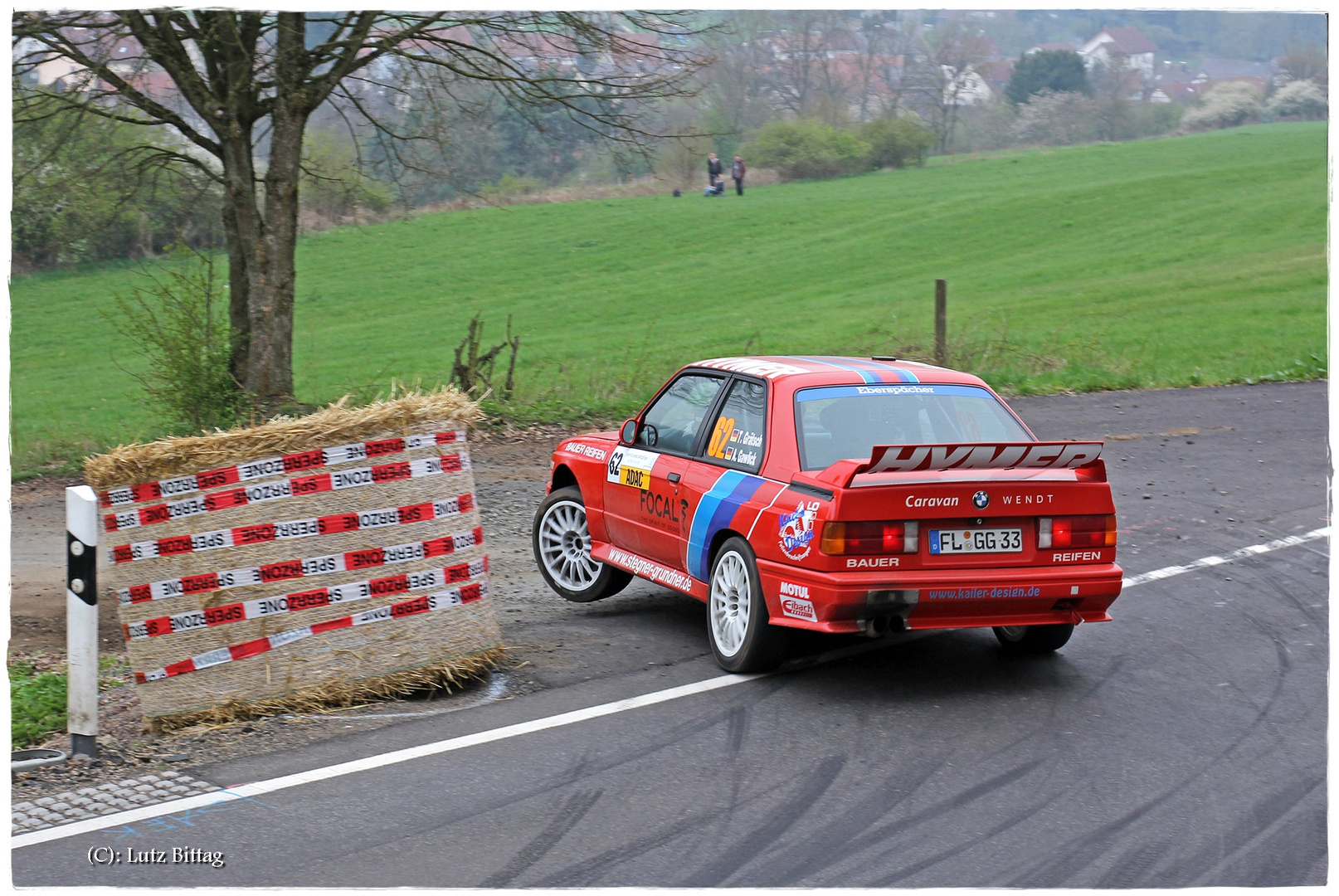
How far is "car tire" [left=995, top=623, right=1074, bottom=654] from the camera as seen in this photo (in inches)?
261

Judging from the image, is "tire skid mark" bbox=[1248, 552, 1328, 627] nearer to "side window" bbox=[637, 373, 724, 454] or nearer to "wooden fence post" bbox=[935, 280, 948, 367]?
"side window" bbox=[637, 373, 724, 454]

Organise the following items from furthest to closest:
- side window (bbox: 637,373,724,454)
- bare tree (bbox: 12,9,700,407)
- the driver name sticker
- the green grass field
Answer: the green grass field < bare tree (bbox: 12,9,700,407) < the driver name sticker < side window (bbox: 637,373,724,454)

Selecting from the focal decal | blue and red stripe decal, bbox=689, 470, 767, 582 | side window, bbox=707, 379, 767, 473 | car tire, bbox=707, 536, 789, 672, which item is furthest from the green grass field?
car tire, bbox=707, 536, 789, 672

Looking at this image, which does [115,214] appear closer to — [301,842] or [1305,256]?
[301,842]

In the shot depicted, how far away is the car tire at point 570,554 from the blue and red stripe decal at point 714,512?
1237mm

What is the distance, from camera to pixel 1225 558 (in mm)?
8938

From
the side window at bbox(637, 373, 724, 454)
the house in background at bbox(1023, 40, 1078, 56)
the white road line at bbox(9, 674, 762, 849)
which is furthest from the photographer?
the house in background at bbox(1023, 40, 1078, 56)

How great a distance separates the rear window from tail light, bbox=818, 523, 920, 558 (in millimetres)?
629

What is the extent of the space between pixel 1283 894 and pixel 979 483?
230 cm

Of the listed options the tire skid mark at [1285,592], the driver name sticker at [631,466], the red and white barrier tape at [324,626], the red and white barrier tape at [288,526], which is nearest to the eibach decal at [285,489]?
the red and white barrier tape at [288,526]

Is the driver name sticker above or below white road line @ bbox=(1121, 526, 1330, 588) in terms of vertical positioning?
above

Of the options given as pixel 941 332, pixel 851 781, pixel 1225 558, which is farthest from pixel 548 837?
pixel 941 332

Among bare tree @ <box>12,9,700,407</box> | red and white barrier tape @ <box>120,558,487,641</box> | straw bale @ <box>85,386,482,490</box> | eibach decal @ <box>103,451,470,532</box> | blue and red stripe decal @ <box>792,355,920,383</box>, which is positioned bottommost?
red and white barrier tape @ <box>120,558,487,641</box>

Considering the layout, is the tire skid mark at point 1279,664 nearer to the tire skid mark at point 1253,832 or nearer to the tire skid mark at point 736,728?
the tire skid mark at point 1253,832
